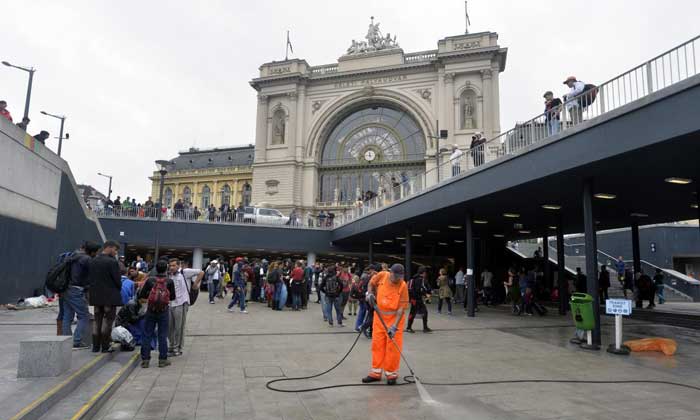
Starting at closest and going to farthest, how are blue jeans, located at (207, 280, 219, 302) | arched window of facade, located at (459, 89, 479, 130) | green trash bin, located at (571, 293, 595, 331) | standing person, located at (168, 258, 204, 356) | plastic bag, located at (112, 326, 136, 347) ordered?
plastic bag, located at (112, 326, 136, 347) → standing person, located at (168, 258, 204, 356) → green trash bin, located at (571, 293, 595, 331) → blue jeans, located at (207, 280, 219, 302) → arched window of facade, located at (459, 89, 479, 130)

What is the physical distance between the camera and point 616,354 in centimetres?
1006

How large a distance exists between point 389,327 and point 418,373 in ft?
4.37

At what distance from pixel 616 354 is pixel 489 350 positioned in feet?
8.82

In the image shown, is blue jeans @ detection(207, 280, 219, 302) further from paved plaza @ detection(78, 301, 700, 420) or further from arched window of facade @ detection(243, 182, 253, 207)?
arched window of facade @ detection(243, 182, 253, 207)

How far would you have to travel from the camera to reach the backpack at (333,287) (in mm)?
13758

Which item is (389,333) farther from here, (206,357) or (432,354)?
(206,357)

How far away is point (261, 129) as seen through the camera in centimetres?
5256

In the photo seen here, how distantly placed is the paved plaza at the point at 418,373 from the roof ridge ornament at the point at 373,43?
4391 centimetres

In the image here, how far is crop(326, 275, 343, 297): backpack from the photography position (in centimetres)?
1376

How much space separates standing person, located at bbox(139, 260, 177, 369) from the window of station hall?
40369 millimetres

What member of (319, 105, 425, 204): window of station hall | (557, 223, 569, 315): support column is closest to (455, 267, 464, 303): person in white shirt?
(557, 223, 569, 315): support column

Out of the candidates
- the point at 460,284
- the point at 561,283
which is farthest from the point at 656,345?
the point at 460,284

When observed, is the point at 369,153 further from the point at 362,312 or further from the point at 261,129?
the point at 362,312

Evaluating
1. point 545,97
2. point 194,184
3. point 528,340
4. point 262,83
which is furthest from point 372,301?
point 194,184
